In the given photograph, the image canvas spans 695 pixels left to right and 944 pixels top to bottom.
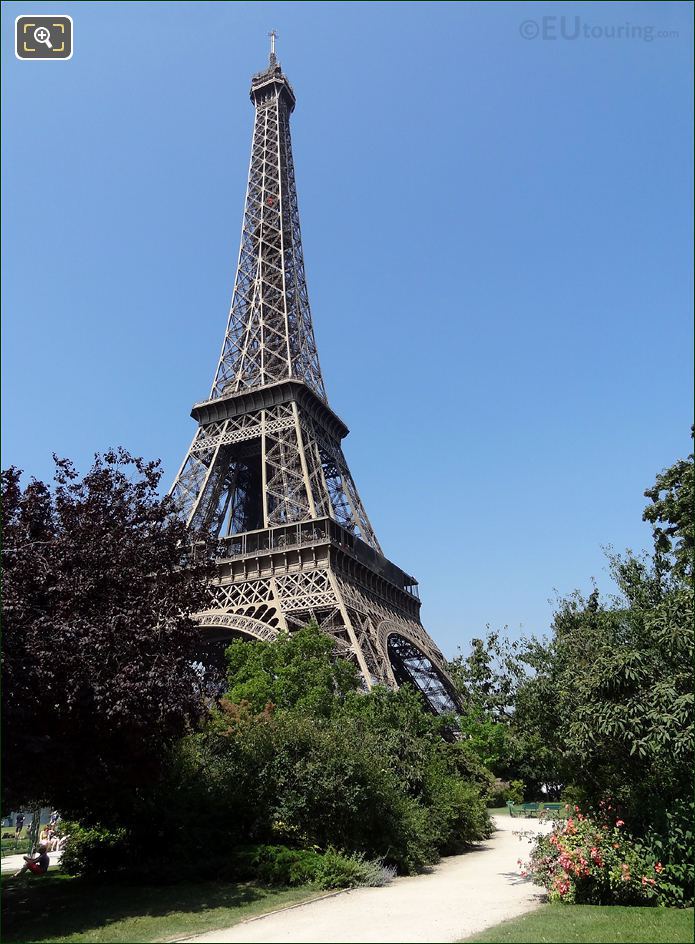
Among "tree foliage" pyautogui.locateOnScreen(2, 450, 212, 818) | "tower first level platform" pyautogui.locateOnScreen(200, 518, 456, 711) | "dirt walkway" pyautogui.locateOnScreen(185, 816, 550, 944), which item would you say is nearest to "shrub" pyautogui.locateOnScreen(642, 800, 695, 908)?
"dirt walkway" pyautogui.locateOnScreen(185, 816, 550, 944)

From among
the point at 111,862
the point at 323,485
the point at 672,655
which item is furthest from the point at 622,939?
the point at 323,485

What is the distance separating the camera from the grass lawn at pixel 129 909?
1026 centimetres

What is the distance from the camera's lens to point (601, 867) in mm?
11195

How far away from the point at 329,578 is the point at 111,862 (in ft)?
64.9

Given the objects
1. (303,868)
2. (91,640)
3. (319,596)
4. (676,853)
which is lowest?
(303,868)

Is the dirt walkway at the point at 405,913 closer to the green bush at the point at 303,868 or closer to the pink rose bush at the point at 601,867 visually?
the green bush at the point at 303,868

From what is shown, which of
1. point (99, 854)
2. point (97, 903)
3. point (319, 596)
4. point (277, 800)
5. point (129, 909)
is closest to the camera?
point (129, 909)

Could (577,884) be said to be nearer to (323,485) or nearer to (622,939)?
(622,939)

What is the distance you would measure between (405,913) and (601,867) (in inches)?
133

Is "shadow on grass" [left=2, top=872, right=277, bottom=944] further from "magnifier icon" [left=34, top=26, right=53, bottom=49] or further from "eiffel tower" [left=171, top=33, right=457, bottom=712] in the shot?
"eiffel tower" [left=171, top=33, right=457, bottom=712]

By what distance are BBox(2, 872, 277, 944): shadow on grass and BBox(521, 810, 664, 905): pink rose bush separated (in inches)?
215

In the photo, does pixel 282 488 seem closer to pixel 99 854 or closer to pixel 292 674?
pixel 292 674

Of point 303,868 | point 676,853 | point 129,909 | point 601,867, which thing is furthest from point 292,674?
point 676,853

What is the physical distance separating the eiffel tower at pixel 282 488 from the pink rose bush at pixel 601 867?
57.2 ft
